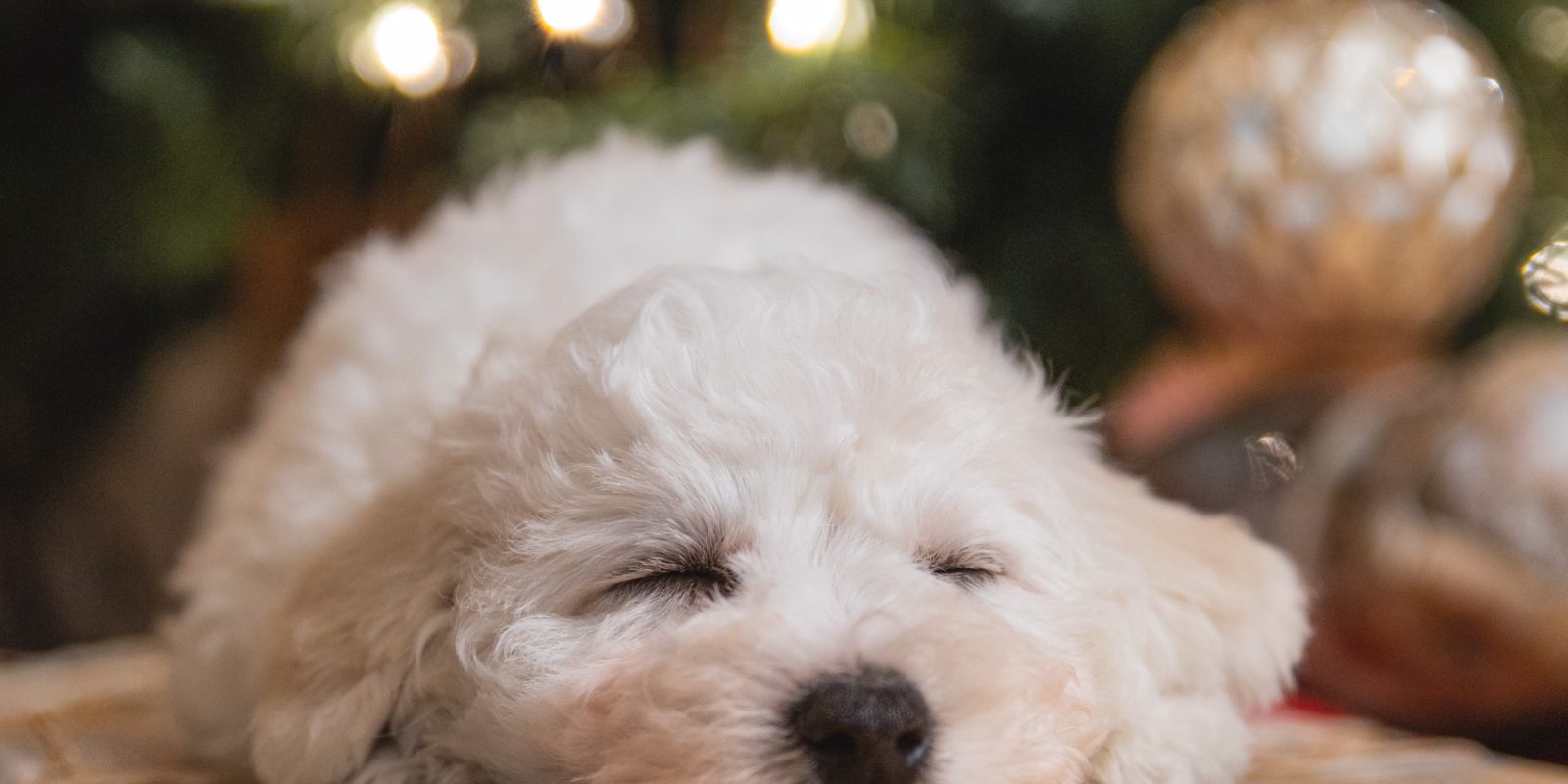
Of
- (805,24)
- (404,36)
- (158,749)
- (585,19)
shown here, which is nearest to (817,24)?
(805,24)

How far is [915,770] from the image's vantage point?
108 centimetres

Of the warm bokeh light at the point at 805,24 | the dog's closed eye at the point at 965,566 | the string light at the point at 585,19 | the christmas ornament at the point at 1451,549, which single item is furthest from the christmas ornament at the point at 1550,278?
the string light at the point at 585,19

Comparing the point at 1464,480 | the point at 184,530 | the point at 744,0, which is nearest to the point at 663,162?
the point at 744,0

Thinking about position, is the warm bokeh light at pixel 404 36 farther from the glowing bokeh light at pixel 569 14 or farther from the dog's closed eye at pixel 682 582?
the dog's closed eye at pixel 682 582

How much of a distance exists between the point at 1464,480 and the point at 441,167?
2428mm

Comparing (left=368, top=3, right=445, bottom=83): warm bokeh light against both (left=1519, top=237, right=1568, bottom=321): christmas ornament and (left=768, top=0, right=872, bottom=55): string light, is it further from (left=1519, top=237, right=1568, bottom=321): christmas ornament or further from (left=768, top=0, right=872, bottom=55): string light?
(left=1519, top=237, right=1568, bottom=321): christmas ornament

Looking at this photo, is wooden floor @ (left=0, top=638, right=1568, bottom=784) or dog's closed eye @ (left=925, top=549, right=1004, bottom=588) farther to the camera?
wooden floor @ (left=0, top=638, right=1568, bottom=784)

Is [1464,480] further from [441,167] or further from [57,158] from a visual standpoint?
[57,158]

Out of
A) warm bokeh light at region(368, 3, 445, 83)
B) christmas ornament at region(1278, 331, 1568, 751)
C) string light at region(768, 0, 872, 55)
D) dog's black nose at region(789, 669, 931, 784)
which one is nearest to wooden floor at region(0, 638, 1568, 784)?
christmas ornament at region(1278, 331, 1568, 751)

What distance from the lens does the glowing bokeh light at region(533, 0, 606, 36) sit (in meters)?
2.36

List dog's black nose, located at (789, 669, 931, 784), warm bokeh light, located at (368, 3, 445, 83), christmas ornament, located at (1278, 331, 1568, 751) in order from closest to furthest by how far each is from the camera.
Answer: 1. dog's black nose, located at (789, 669, 931, 784)
2. christmas ornament, located at (1278, 331, 1568, 751)
3. warm bokeh light, located at (368, 3, 445, 83)

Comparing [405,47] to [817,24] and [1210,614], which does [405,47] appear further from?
[1210,614]

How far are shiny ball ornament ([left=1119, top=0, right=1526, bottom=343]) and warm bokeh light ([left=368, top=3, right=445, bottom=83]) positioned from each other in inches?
55.6

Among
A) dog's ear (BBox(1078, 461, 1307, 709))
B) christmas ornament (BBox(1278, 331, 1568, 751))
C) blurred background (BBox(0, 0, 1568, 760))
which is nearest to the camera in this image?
dog's ear (BBox(1078, 461, 1307, 709))
